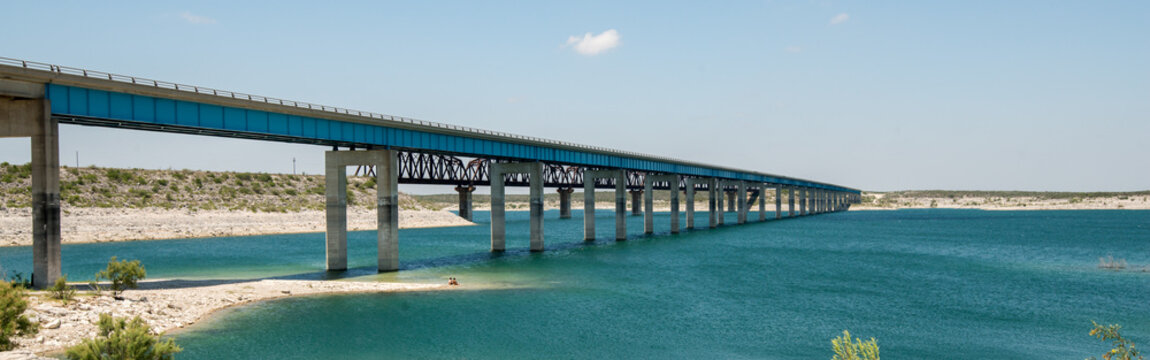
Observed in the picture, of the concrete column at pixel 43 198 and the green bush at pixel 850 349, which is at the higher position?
the concrete column at pixel 43 198

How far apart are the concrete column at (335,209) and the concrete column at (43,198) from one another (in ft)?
58.2

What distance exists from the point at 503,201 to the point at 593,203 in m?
21.4

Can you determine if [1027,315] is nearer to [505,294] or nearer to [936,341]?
[936,341]

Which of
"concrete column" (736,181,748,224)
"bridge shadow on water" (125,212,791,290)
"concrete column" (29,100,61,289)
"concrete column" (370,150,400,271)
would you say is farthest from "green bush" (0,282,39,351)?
"concrete column" (736,181,748,224)

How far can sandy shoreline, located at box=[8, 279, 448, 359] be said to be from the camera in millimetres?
25344

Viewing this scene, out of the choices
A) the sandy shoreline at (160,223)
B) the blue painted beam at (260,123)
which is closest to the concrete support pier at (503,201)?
the blue painted beam at (260,123)

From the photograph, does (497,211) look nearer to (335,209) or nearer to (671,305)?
(335,209)

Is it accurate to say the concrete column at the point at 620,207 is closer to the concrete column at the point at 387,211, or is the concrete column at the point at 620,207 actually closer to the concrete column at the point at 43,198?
the concrete column at the point at 387,211

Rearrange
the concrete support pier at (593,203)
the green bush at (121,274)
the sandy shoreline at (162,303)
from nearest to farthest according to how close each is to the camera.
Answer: the sandy shoreline at (162,303), the green bush at (121,274), the concrete support pier at (593,203)

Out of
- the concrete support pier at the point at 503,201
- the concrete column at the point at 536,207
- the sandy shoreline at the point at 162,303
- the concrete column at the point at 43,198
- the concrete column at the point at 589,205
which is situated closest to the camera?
the sandy shoreline at the point at 162,303

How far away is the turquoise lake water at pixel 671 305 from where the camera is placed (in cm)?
2784

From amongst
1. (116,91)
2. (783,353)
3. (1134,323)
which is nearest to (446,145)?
(116,91)

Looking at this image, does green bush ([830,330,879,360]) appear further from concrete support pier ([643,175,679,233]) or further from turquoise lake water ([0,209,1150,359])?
concrete support pier ([643,175,679,233])

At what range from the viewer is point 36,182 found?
32.5 metres
